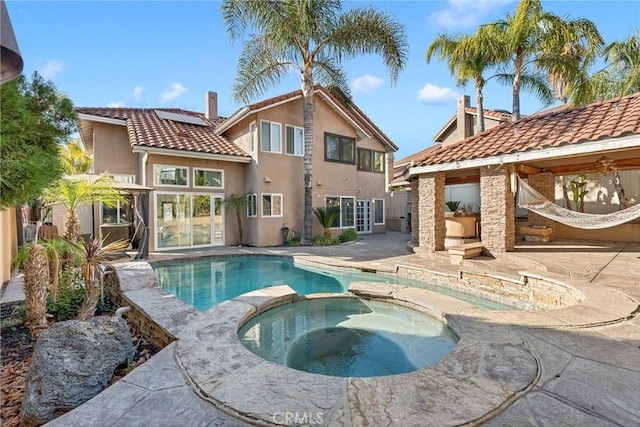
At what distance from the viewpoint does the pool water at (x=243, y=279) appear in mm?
8492

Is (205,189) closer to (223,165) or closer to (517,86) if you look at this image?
(223,165)

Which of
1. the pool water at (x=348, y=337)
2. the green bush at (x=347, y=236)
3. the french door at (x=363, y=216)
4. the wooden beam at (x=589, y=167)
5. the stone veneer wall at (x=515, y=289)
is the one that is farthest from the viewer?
the french door at (x=363, y=216)

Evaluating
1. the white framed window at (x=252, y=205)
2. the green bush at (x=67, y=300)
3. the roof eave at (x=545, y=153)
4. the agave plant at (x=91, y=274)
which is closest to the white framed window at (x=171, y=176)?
the white framed window at (x=252, y=205)

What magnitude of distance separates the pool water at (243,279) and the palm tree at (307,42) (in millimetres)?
4417

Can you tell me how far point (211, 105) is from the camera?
68.2 feet

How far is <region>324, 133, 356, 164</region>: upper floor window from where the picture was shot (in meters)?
18.4

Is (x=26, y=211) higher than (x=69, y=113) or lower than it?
lower

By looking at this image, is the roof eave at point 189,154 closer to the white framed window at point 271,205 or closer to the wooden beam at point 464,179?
the white framed window at point 271,205

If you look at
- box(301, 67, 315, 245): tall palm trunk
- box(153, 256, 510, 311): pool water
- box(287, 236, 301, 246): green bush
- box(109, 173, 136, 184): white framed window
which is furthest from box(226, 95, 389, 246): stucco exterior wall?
box(109, 173, 136, 184): white framed window

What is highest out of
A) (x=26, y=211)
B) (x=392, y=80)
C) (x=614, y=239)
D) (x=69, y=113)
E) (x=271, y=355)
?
(x=392, y=80)

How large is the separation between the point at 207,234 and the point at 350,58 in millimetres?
11091

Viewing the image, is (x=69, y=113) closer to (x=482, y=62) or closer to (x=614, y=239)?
(x=482, y=62)

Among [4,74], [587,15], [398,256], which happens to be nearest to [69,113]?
[4,74]

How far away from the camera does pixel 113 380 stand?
406 centimetres
